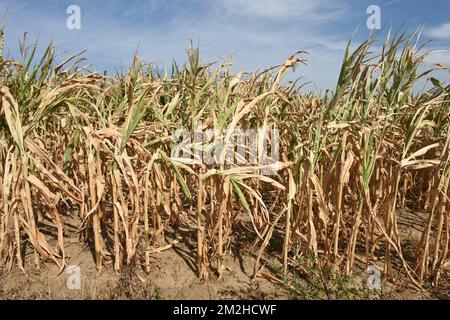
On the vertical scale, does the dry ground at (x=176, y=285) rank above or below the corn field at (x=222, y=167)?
below

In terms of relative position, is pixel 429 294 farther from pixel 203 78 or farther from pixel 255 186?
pixel 203 78

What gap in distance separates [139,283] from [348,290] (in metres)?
1.38

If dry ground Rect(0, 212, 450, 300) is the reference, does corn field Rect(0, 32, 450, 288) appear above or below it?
above

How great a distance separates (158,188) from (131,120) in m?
0.60

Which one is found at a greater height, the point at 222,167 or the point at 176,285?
the point at 222,167

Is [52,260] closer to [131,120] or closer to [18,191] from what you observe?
[18,191]

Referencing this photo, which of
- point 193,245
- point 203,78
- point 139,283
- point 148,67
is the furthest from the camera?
point 148,67

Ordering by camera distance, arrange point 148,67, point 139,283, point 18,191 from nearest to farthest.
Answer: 1. point 18,191
2. point 139,283
3. point 148,67

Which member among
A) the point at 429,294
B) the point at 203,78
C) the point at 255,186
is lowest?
the point at 429,294

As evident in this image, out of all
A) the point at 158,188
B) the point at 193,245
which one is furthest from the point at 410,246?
the point at 158,188

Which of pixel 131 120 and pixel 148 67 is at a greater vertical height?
pixel 148 67

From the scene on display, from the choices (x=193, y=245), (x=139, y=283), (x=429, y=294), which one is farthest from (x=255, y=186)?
(x=429, y=294)

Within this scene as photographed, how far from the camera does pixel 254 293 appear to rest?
2.53 m

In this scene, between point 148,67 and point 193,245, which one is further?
point 148,67
